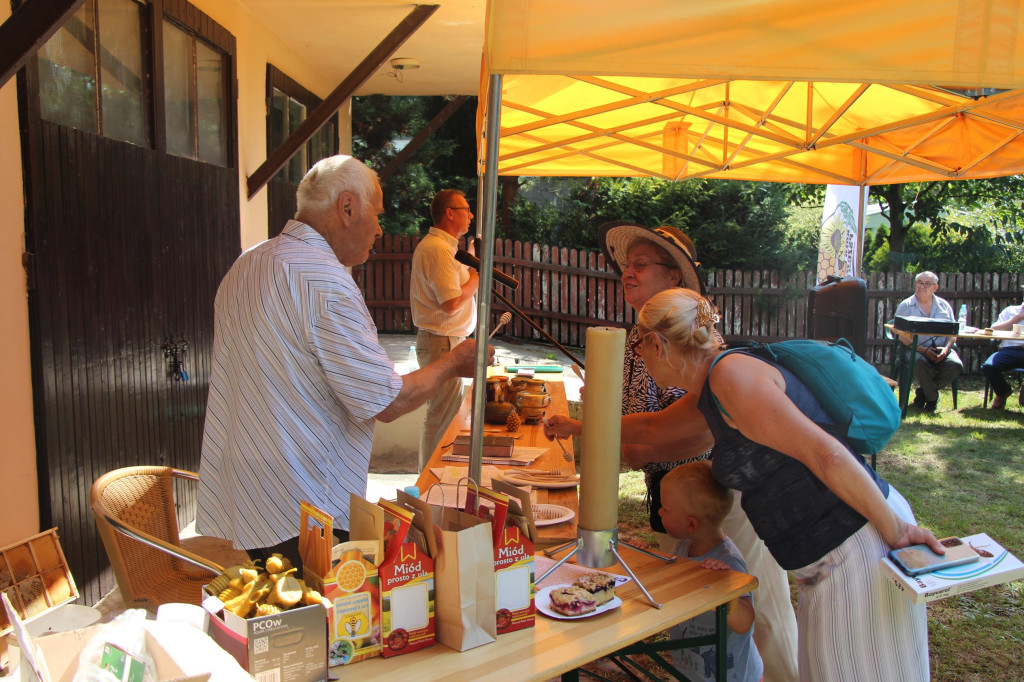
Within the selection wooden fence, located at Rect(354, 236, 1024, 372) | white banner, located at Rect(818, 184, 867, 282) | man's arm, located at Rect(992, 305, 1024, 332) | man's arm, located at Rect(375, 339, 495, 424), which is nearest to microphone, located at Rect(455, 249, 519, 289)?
man's arm, located at Rect(375, 339, 495, 424)

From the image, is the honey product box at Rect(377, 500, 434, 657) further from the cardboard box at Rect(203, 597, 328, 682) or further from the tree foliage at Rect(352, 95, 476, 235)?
the tree foliage at Rect(352, 95, 476, 235)

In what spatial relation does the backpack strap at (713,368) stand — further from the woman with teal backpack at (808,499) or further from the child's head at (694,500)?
the child's head at (694,500)

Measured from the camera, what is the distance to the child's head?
219 centimetres

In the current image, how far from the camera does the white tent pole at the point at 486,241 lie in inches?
74.5

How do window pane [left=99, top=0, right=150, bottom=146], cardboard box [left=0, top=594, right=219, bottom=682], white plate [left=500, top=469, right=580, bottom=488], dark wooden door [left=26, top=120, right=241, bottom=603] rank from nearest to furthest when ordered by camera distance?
cardboard box [left=0, top=594, right=219, bottom=682]
white plate [left=500, top=469, right=580, bottom=488]
dark wooden door [left=26, top=120, right=241, bottom=603]
window pane [left=99, top=0, right=150, bottom=146]

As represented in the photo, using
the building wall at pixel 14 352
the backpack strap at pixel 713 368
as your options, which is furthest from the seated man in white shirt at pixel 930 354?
the building wall at pixel 14 352

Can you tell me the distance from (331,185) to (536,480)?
1.13 metres

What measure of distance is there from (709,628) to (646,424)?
0.61 m

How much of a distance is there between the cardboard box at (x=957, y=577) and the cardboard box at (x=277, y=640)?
1214 mm

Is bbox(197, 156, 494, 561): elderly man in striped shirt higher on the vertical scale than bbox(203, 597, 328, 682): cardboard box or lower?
higher

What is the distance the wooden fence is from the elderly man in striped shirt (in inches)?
326

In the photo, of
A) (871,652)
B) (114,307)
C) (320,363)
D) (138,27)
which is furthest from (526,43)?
(138,27)

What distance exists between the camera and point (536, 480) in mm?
2623

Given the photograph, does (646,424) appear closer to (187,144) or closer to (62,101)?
(62,101)
